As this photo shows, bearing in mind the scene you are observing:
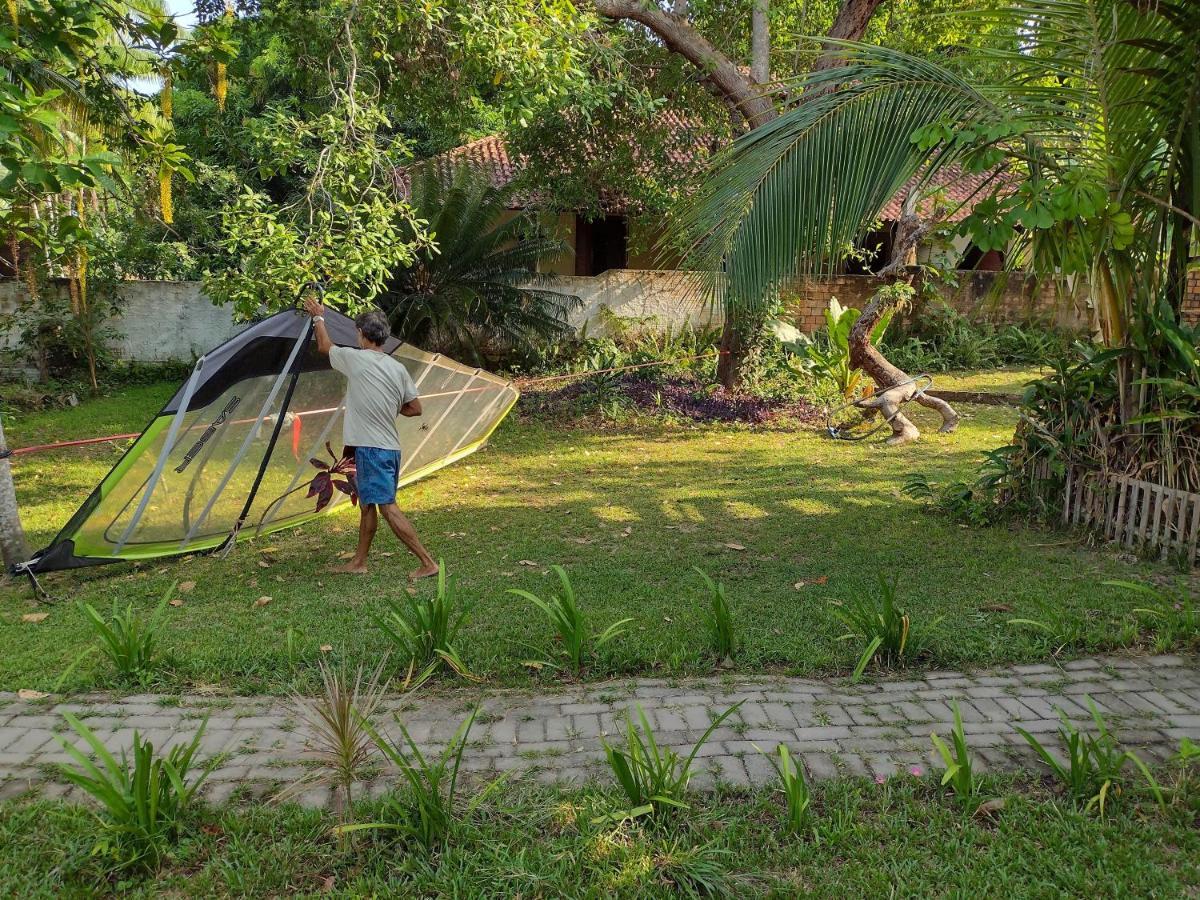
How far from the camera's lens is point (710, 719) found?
353 cm

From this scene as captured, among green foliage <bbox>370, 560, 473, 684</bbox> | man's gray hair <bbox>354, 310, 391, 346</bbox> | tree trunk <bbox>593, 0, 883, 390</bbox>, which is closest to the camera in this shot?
green foliage <bbox>370, 560, 473, 684</bbox>

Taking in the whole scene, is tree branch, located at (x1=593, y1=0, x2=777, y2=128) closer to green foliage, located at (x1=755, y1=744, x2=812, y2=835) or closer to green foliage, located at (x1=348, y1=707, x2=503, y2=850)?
green foliage, located at (x1=755, y1=744, x2=812, y2=835)

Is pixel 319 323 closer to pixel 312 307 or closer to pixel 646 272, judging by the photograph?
pixel 312 307

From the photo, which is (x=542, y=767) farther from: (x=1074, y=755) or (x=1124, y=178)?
(x=1124, y=178)

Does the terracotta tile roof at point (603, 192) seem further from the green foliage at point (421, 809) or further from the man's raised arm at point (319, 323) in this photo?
the green foliage at point (421, 809)

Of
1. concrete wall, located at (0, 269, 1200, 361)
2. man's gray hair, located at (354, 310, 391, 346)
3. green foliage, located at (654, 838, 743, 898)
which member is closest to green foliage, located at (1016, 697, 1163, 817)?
green foliage, located at (654, 838, 743, 898)

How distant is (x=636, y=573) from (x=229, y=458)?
2927mm

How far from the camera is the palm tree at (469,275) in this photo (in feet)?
41.8

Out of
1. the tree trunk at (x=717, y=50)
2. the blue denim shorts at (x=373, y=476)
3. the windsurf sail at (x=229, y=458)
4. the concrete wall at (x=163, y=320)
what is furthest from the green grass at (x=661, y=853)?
the concrete wall at (x=163, y=320)

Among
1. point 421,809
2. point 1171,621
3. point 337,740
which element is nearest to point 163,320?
point 337,740

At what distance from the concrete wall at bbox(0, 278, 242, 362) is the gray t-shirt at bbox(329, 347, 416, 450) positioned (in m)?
10.3

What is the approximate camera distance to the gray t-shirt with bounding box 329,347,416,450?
18.0 ft

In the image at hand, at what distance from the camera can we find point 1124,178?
4.79m

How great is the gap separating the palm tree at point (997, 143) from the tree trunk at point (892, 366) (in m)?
5.36
